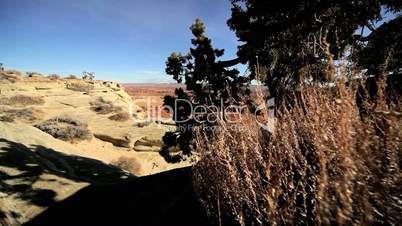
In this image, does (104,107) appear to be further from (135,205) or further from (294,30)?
(135,205)

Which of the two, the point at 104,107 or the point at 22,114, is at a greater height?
the point at 104,107

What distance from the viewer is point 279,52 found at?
7.90 meters

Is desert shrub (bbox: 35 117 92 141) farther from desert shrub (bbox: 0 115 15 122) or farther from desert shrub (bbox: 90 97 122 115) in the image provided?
desert shrub (bbox: 90 97 122 115)

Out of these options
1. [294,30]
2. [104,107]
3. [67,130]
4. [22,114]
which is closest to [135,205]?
[294,30]

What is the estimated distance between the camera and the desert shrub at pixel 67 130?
19.9m

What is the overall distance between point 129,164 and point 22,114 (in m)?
13.2

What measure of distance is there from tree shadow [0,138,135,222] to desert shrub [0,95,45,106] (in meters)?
21.9

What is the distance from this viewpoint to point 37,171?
798 centimetres

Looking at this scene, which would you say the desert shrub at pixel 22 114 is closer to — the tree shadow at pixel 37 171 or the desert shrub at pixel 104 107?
the desert shrub at pixel 104 107

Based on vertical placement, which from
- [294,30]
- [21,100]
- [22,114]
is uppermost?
[294,30]

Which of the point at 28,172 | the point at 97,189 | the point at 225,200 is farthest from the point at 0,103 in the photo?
the point at 225,200

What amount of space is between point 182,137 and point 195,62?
96.1 inches

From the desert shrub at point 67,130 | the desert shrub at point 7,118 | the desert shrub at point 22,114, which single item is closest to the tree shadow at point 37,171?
the desert shrub at point 67,130

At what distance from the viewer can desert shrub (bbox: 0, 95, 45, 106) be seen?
93.2 ft
